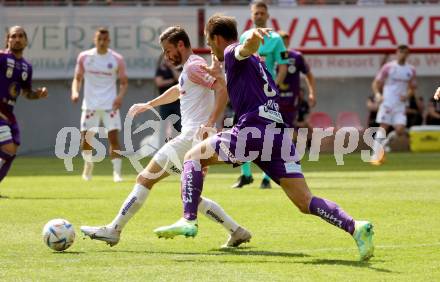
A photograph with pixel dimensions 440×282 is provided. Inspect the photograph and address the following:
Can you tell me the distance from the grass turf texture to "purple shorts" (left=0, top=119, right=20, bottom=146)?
0.80 metres

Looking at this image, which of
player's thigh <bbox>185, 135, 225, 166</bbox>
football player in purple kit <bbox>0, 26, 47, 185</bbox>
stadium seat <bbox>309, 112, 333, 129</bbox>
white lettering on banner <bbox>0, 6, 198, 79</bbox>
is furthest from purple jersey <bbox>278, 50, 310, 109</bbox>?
stadium seat <bbox>309, 112, 333, 129</bbox>

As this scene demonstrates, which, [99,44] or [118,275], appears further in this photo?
[99,44]

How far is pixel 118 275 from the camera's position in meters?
8.38

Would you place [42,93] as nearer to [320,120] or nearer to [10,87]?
[10,87]

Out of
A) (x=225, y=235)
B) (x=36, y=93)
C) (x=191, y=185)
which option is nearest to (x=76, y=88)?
(x=36, y=93)

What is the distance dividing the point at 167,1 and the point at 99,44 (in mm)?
9424

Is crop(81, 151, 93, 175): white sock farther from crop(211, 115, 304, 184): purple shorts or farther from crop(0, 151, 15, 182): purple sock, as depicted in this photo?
crop(211, 115, 304, 184): purple shorts

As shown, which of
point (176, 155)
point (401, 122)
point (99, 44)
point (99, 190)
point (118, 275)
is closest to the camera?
point (118, 275)

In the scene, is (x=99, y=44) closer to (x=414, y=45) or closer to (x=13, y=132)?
(x=13, y=132)

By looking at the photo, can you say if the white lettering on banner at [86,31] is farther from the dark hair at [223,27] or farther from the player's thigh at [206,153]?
the dark hair at [223,27]

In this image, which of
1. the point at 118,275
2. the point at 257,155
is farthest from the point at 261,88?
the point at 118,275

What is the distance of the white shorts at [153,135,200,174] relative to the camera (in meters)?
9.96

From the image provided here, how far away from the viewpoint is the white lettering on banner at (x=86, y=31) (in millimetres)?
27875

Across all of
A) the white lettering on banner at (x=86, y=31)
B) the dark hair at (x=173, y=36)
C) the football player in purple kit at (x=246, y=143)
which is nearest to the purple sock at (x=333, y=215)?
the football player in purple kit at (x=246, y=143)
